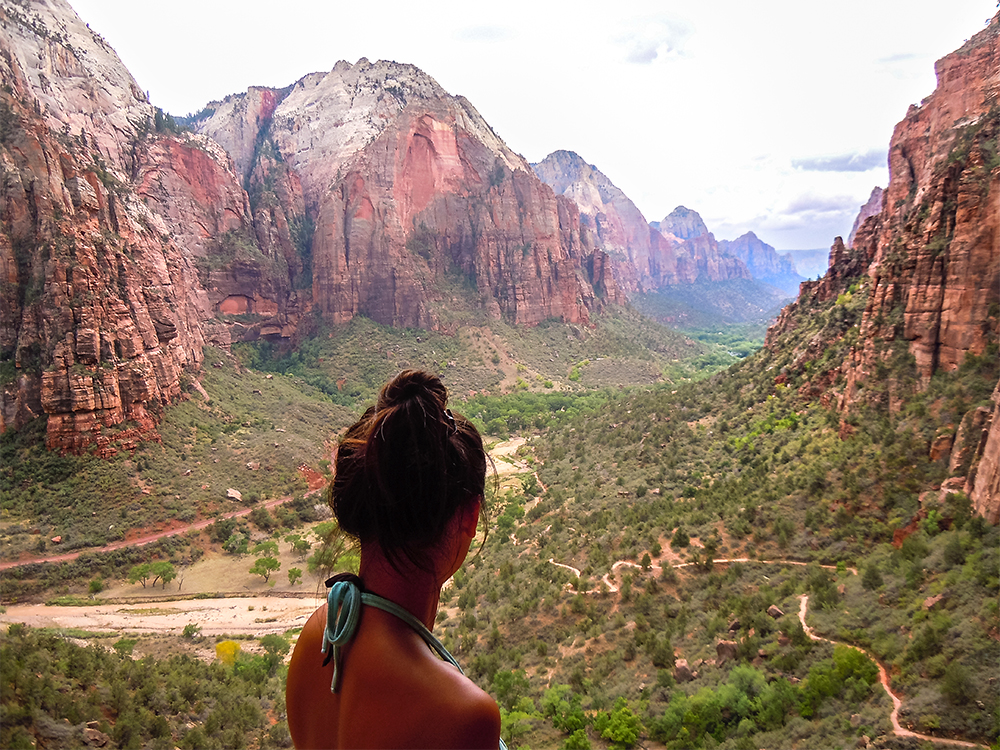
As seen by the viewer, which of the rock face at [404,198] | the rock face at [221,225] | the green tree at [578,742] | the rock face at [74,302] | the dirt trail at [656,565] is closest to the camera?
the green tree at [578,742]

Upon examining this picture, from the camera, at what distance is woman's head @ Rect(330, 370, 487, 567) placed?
1828 mm

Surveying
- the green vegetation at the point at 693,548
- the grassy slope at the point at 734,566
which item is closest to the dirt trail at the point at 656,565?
the green vegetation at the point at 693,548

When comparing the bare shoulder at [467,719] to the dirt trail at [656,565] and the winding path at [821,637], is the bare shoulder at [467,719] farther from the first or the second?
the dirt trail at [656,565]

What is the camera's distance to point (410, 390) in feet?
6.51

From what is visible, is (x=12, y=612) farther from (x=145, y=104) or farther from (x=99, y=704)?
(x=145, y=104)

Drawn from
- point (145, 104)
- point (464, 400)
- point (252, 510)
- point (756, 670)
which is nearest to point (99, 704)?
point (756, 670)

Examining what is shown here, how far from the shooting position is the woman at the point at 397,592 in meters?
1.58

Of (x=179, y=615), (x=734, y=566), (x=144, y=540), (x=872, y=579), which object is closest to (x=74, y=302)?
(x=144, y=540)

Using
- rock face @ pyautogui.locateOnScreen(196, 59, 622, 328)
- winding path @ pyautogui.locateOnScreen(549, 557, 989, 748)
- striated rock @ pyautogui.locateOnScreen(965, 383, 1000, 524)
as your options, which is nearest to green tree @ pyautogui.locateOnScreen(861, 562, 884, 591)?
winding path @ pyautogui.locateOnScreen(549, 557, 989, 748)

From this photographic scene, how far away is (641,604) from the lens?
17.3m

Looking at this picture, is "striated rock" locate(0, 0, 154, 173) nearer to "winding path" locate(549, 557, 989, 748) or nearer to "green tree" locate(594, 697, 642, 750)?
"winding path" locate(549, 557, 989, 748)

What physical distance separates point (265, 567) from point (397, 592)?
104 ft

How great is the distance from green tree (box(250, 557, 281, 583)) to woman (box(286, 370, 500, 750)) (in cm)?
3105

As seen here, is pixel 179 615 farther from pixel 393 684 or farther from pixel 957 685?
pixel 393 684
